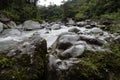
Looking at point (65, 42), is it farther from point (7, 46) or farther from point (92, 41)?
point (7, 46)

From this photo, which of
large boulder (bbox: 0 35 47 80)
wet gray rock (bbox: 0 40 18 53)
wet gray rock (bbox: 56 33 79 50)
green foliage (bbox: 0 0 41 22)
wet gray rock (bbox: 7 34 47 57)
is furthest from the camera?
green foliage (bbox: 0 0 41 22)

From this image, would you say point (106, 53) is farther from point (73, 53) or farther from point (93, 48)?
point (73, 53)

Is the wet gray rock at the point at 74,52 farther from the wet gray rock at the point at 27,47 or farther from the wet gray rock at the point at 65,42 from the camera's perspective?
the wet gray rock at the point at 27,47

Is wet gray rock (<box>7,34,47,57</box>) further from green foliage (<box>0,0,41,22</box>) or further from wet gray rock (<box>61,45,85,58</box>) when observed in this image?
green foliage (<box>0,0,41,22</box>)

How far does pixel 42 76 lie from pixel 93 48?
4.75 feet

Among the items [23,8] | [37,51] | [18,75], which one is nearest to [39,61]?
[37,51]

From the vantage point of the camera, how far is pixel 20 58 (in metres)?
4.19

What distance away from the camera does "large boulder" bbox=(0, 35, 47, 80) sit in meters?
3.93

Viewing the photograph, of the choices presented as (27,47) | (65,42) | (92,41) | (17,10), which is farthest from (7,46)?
(17,10)

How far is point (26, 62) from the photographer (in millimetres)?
4129

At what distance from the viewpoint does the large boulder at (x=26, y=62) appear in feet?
12.9

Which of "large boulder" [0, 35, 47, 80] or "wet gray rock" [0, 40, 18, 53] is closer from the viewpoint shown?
"large boulder" [0, 35, 47, 80]

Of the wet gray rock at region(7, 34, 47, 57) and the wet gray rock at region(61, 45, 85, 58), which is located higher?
the wet gray rock at region(7, 34, 47, 57)

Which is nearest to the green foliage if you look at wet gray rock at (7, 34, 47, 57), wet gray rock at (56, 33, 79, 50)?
wet gray rock at (56, 33, 79, 50)
